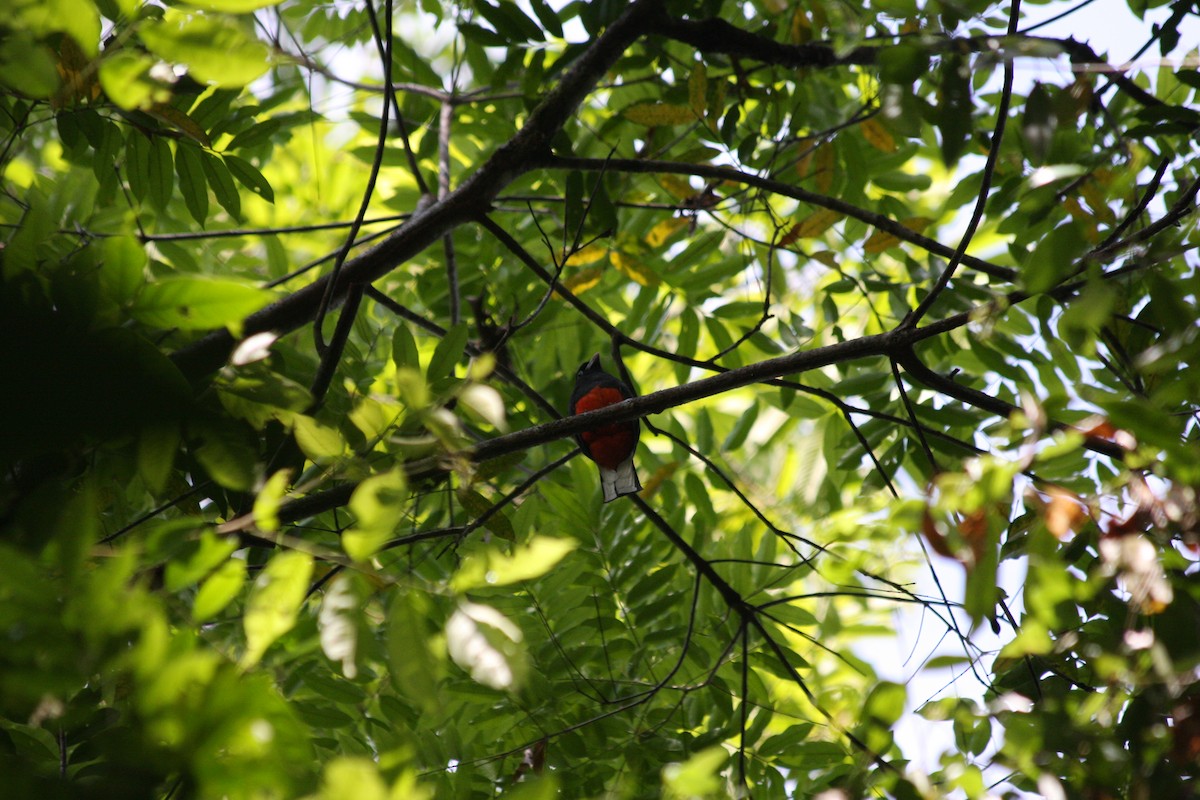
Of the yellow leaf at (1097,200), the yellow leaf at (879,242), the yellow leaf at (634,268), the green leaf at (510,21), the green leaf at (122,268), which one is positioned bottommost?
the green leaf at (122,268)

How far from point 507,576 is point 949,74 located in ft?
3.72

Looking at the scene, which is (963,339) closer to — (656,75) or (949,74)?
(656,75)

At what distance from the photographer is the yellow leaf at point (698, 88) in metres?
2.96

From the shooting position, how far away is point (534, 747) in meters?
2.42

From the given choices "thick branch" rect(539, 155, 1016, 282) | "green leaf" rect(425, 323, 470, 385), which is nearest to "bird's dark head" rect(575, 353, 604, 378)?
"thick branch" rect(539, 155, 1016, 282)

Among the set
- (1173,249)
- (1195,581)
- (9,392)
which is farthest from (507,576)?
(1173,249)

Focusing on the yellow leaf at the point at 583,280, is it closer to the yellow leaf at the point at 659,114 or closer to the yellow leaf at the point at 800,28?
the yellow leaf at the point at 659,114

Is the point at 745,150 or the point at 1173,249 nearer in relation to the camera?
the point at 1173,249

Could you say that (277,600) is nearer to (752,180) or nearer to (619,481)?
(752,180)

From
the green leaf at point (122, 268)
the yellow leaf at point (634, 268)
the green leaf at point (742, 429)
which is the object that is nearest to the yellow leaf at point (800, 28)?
the yellow leaf at point (634, 268)

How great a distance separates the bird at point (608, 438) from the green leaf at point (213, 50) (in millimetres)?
1659

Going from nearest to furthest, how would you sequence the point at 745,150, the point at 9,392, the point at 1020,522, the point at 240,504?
the point at 9,392, the point at 1020,522, the point at 240,504, the point at 745,150

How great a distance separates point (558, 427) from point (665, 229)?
157 centimetres

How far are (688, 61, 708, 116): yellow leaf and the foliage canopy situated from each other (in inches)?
0.7
